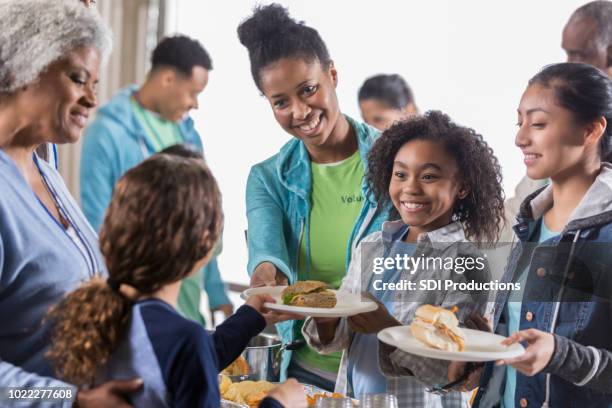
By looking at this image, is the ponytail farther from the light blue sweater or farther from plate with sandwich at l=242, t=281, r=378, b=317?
plate with sandwich at l=242, t=281, r=378, b=317

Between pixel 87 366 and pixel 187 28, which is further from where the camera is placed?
pixel 187 28

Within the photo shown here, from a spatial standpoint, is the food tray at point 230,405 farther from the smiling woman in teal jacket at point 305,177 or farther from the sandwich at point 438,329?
the sandwich at point 438,329

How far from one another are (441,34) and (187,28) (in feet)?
3.58

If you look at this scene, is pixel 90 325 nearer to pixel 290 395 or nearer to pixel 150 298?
pixel 150 298

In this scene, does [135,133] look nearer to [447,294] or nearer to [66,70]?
[66,70]

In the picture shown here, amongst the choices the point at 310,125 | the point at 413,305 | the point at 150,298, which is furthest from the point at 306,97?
the point at 150,298

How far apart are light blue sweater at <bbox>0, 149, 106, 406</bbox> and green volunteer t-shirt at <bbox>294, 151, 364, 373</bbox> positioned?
2.07ft

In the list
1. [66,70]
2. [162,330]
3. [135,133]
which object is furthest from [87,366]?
[135,133]

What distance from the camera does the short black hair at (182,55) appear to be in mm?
2322

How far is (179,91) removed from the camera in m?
2.39

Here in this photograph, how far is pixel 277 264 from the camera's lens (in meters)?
1.97

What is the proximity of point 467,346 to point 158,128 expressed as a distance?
1.40 m

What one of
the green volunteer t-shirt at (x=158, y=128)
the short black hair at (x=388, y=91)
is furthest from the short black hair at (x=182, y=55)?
the short black hair at (x=388, y=91)

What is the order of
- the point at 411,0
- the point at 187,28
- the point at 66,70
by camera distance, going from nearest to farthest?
the point at 66,70 < the point at 411,0 < the point at 187,28
